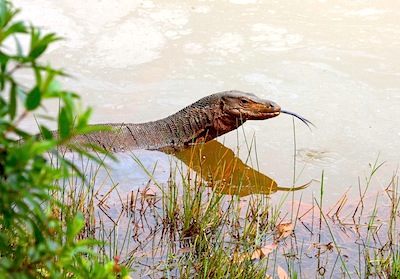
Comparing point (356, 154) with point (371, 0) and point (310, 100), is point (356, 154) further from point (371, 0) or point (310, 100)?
point (371, 0)

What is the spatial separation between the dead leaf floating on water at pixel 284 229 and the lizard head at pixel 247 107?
1.80 metres

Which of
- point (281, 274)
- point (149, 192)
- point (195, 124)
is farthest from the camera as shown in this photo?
point (195, 124)

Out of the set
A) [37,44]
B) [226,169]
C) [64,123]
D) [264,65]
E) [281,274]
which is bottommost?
[281,274]

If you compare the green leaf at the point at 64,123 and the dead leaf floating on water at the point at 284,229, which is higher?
the green leaf at the point at 64,123

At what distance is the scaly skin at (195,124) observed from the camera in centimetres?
641

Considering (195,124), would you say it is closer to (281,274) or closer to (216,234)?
(216,234)

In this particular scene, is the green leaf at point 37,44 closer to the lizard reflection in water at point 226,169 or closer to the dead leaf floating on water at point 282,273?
the dead leaf floating on water at point 282,273

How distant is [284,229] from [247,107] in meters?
1.96

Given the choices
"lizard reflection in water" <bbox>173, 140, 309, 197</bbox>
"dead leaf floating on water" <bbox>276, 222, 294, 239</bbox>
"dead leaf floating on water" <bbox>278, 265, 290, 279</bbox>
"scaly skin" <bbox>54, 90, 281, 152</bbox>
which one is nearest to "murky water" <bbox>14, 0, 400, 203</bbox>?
"lizard reflection in water" <bbox>173, 140, 309, 197</bbox>

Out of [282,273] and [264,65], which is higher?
[264,65]

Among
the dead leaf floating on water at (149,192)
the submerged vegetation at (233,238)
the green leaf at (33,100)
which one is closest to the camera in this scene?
the green leaf at (33,100)

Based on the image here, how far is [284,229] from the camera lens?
473 centimetres

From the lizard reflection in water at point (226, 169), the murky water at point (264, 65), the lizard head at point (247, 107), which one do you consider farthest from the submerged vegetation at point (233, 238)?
the lizard head at point (247, 107)

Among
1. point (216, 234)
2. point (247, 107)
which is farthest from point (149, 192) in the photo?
point (247, 107)
